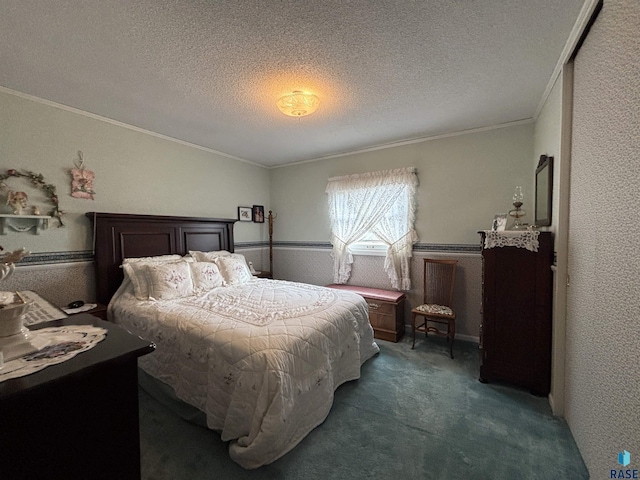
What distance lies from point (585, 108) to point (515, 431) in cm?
208

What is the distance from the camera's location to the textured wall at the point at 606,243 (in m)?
1.06

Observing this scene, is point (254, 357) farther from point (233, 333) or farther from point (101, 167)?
point (101, 167)

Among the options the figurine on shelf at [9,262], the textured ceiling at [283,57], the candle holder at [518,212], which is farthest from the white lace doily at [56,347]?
the candle holder at [518,212]

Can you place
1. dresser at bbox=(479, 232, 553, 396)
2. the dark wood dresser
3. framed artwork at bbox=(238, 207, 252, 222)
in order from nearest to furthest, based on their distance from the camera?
the dark wood dresser, dresser at bbox=(479, 232, 553, 396), framed artwork at bbox=(238, 207, 252, 222)

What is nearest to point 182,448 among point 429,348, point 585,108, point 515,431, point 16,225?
point 515,431

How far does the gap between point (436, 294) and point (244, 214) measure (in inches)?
121

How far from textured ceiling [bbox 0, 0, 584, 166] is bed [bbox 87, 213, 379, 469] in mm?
1300

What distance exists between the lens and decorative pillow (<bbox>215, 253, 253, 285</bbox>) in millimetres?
3182

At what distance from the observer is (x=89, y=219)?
266 cm

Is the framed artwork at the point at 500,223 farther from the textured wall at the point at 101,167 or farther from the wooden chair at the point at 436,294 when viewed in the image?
the textured wall at the point at 101,167

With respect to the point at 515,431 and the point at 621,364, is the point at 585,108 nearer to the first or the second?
the point at 621,364

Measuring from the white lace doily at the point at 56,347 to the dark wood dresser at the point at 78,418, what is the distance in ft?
0.11

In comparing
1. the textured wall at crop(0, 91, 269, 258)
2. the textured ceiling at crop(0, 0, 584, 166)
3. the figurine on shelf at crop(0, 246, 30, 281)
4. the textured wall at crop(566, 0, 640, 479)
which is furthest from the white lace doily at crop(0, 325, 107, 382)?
the textured wall at crop(566, 0, 640, 479)

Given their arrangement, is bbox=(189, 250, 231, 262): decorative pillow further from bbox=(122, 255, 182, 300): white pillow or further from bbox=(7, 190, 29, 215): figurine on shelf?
bbox=(7, 190, 29, 215): figurine on shelf
